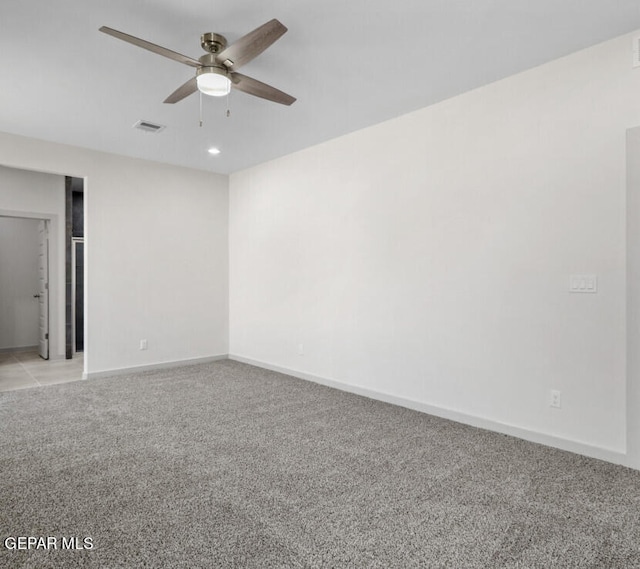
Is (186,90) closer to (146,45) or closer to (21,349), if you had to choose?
(146,45)

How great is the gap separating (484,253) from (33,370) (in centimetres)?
556

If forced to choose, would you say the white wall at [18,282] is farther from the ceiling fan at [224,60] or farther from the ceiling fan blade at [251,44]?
the ceiling fan blade at [251,44]

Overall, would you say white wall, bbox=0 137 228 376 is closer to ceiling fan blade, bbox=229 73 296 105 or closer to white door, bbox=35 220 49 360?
white door, bbox=35 220 49 360

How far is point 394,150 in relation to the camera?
159 inches

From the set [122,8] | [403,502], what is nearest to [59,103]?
[122,8]

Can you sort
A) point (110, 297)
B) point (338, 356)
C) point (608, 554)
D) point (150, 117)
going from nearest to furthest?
point (608, 554)
point (150, 117)
point (338, 356)
point (110, 297)

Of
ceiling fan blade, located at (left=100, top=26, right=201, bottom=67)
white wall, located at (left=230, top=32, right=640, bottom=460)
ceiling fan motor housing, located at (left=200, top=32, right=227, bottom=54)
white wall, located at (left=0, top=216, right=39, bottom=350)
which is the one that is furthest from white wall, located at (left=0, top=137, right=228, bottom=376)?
ceiling fan blade, located at (left=100, top=26, right=201, bottom=67)

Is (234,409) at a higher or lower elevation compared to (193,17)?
lower

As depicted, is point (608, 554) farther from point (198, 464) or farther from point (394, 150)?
point (394, 150)

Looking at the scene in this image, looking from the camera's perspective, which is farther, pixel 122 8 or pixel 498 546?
pixel 122 8

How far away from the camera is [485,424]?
11.0ft

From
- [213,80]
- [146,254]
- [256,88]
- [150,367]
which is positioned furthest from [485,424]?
[146,254]

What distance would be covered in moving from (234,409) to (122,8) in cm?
305

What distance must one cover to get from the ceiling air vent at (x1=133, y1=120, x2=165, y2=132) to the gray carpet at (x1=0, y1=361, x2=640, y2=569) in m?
2.72
